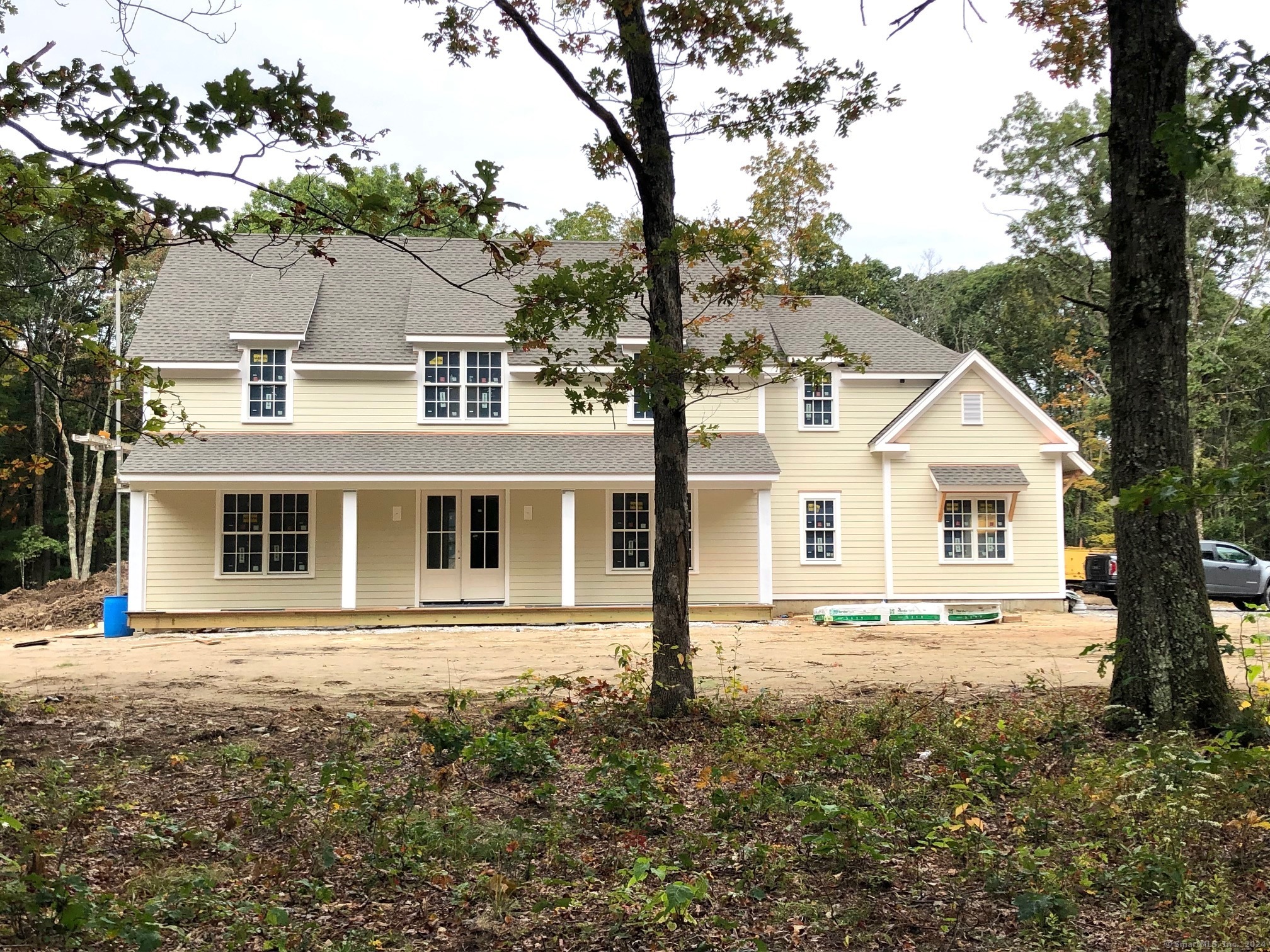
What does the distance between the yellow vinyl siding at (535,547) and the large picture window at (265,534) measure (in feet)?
13.4

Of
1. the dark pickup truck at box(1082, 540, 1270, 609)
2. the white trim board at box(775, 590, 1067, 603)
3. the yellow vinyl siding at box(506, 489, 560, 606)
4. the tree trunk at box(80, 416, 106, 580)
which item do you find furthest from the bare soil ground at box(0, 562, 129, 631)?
the dark pickup truck at box(1082, 540, 1270, 609)

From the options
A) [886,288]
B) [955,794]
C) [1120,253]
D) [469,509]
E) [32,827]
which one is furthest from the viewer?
[886,288]

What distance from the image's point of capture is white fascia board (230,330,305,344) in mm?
19547

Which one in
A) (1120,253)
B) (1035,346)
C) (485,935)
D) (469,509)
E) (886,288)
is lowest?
(485,935)

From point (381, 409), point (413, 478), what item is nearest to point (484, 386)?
point (381, 409)

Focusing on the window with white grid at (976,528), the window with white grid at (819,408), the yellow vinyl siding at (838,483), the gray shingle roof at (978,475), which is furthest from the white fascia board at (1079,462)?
the window with white grid at (819,408)

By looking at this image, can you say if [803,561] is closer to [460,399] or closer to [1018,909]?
[460,399]

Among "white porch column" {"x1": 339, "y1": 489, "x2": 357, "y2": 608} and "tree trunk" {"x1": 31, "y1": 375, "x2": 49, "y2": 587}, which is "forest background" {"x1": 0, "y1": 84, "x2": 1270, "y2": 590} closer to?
"tree trunk" {"x1": 31, "y1": 375, "x2": 49, "y2": 587}

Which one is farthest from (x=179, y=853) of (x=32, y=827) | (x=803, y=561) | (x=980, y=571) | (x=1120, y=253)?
(x=980, y=571)

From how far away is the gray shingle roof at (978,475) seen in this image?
68.0ft

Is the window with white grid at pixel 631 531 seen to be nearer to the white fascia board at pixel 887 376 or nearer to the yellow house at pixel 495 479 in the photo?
the yellow house at pixel 495 479

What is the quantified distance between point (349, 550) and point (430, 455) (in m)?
2.34

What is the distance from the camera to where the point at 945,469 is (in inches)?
829

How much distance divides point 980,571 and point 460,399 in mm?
11523
